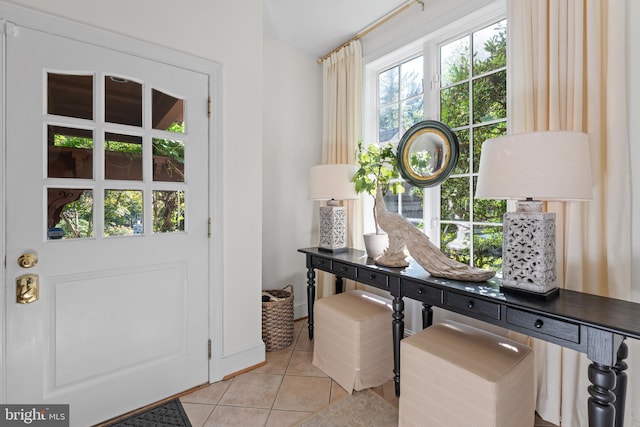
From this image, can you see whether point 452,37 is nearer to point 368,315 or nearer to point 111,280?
point 368,315

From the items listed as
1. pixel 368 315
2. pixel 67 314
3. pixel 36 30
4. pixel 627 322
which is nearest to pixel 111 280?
pixel 67 314

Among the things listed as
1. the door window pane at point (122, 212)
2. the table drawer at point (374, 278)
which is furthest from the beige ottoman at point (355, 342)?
the door window pane at point (122, 212)

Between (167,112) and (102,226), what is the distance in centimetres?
77

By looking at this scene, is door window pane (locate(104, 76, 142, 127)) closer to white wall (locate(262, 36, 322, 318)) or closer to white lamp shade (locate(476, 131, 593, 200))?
white wall (locate(262, 36, 322, 318))

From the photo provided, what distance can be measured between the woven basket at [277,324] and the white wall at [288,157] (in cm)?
47

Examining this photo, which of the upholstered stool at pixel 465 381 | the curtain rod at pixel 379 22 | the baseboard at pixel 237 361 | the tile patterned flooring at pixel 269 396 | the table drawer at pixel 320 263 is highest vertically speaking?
the curtain rod at pixel 379 22

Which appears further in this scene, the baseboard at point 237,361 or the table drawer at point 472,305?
the baseboard at point 237,361

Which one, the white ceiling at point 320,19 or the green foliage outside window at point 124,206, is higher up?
the white ceiling at point 320,19

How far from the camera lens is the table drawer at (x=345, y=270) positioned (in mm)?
2270

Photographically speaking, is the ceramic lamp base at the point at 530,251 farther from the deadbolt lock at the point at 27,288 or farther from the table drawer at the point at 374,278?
the deadbolt lock at the point at 27,288

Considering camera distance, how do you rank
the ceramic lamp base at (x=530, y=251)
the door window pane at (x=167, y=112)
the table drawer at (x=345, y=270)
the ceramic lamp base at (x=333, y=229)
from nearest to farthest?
the ceramic lamp base at (x=530, y=251)
the door window pane at (x=167, y=112)
the table drawer at (x=345, y=270)
the ceramic lamp base at (x=333, y=229)

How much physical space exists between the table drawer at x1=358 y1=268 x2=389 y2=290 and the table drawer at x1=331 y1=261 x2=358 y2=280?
2.4 inches

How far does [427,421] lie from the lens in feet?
5.00

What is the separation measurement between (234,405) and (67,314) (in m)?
1.06
